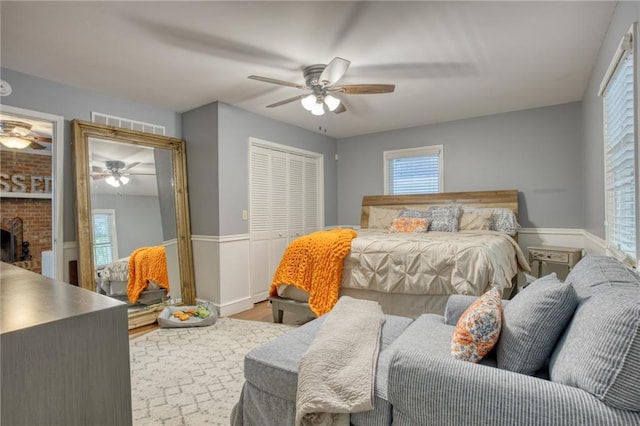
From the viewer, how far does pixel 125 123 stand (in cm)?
363

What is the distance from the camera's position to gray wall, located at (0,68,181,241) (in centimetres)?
289

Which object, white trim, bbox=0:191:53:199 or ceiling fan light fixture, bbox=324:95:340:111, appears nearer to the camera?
ceiling fan light fixture, bbox=324:95:340:111

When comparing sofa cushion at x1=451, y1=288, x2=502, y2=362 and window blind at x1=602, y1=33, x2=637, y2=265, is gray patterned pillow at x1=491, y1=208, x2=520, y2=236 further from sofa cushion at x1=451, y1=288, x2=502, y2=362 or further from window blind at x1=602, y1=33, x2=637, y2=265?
sofa cushion at x1=451, y1=288, x2=502, y2=362

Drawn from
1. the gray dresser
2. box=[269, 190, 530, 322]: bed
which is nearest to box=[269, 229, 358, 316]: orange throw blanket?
box=[269, 190, 530, 322]: bed

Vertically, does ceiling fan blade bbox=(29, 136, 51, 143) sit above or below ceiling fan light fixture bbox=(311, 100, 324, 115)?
below

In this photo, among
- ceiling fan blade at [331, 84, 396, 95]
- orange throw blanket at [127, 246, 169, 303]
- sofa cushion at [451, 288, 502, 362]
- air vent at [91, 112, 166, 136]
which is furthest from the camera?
orange throw blanket at [127, 246, 169, 303]

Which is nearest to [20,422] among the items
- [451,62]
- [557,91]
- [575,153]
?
[451,62]

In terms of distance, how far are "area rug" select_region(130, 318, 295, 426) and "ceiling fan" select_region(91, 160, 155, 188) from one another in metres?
1.65

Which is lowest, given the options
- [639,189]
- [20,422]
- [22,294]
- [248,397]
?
[248,397]

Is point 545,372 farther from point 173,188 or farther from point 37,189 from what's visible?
point 37,189

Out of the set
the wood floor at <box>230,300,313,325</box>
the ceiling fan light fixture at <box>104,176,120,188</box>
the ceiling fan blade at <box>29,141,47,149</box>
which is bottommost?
the wood floor at <box>230,300,313,325</box>

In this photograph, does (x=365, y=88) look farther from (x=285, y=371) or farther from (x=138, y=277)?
(x=138, y=277)

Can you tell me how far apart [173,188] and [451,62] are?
130 inches

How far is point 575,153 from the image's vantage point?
13.1ft
